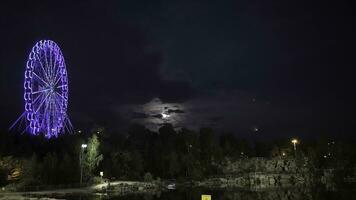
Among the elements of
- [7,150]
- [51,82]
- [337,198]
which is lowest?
[337,198]

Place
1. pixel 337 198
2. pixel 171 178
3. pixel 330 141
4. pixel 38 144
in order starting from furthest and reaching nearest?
pixel 330 141
pixel 171 178
pixel 38 144
pixel 337 198

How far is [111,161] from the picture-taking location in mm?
78312

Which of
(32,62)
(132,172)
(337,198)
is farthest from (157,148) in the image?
(337,198)

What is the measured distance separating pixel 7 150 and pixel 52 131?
39.6 feet

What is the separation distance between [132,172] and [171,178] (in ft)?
40.4

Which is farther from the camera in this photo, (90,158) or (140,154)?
(140,154)

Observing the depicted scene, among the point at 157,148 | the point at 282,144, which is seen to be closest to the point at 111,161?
the point at 157,148

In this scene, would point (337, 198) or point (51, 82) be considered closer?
point (337, 198)

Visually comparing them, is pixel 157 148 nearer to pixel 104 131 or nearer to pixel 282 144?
pixel 104 131

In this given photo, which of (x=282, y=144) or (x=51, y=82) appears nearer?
(x=51, y=82)

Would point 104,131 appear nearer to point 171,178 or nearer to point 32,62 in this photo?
point 171,178

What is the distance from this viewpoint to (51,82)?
60.3 metres

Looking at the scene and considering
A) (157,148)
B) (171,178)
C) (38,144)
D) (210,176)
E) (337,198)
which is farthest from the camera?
(157,148)

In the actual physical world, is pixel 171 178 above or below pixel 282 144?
below
